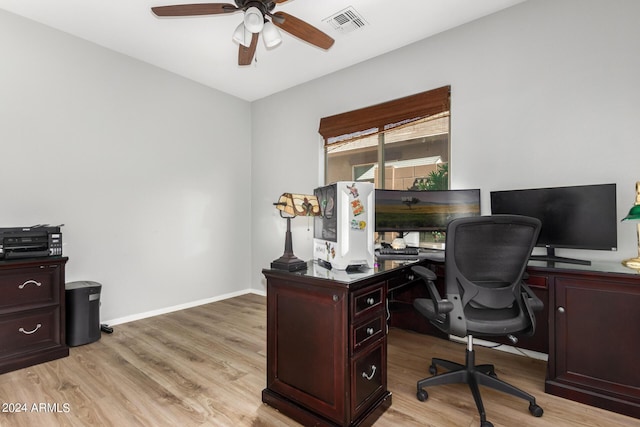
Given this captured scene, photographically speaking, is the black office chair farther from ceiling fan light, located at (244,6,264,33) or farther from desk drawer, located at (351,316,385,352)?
ceiling fan light, located at (244,6,264,33)

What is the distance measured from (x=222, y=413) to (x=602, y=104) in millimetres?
3423

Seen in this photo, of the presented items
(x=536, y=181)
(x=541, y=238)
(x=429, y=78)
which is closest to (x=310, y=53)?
(x=429, y=78)

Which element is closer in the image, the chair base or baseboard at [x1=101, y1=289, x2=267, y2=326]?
the chair base

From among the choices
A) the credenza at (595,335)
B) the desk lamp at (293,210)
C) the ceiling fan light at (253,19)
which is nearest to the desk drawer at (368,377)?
the desk lamp at (293,210)

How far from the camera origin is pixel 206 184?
4305 mm

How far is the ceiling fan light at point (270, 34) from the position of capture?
2.24m

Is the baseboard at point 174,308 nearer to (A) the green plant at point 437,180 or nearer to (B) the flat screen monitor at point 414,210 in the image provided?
(B) the flat screen monitor at point 414,210

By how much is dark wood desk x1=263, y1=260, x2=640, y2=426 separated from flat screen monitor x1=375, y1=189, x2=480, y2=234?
75 centimetres

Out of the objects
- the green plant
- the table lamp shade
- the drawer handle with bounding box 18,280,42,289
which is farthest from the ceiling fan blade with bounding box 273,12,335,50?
the drawer handle with bounding box 18,280,42,289

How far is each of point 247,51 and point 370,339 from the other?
2.43 metres

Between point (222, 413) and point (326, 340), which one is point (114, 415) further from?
point (326, 340)

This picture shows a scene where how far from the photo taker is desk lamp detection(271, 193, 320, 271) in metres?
1.90

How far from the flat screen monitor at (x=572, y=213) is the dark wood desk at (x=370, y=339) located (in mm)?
199

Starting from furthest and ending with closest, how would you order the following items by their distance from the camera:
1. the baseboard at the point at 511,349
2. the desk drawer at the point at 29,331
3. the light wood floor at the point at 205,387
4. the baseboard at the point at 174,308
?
the baseboard at the point at 174,308 < the baseboard at the point at 511,349 < the desk drawer at the point at 29,331 < the light wood floor at the point at 205,387
